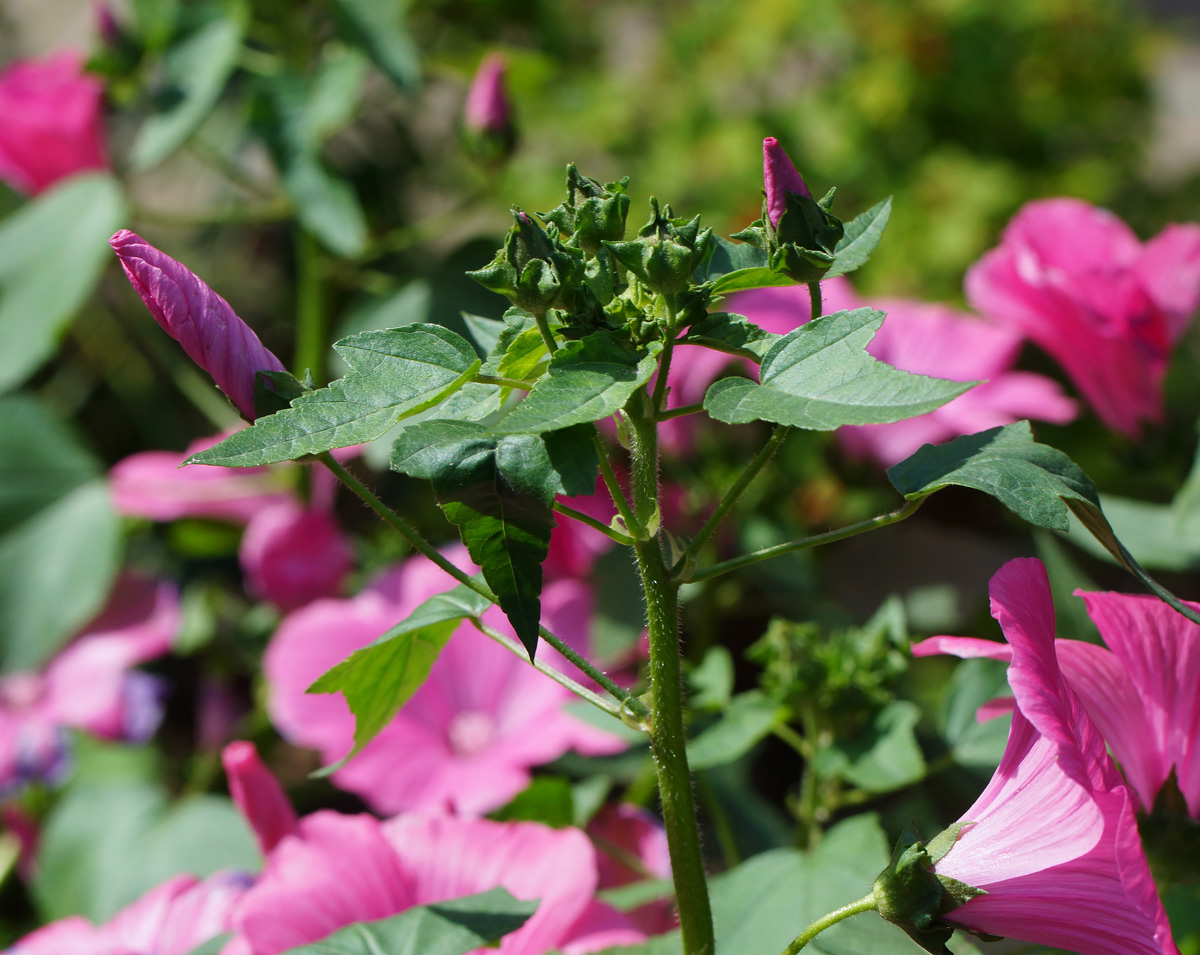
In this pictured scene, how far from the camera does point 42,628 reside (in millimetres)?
927

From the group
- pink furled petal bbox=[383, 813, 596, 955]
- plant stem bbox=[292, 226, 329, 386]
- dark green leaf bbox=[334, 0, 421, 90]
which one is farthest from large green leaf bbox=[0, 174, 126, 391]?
pink furled petal bbox=[383, 813, 596, 955]

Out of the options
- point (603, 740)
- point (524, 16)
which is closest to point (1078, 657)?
point (603, 740)

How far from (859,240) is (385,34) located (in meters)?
0.62

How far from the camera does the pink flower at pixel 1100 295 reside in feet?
2.33

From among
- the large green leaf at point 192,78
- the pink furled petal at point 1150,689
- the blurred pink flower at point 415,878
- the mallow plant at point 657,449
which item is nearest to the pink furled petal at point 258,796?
the blurred pink flower at point 415,878

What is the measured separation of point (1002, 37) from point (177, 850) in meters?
1.66

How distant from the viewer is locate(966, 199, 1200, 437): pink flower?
28.0 inches

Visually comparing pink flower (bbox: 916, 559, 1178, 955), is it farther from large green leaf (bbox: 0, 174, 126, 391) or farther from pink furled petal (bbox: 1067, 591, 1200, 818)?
large green leaf (bbox: 0, 174, 126, 391)

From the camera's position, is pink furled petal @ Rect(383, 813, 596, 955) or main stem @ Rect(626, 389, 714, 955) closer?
main stem @ Rect(626, 389, 714, 955)

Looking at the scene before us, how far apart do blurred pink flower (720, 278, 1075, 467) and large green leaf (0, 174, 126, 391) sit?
542 mm

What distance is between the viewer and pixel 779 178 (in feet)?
1.17

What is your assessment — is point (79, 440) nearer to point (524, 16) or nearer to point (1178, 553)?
point (524, 16)

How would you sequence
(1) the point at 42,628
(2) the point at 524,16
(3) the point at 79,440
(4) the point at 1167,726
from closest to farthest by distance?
1. (4) the point at 1167,726
2. (1) the point at 42,628
3. (3) the point at 79,440
4. (2) the point at 524,16

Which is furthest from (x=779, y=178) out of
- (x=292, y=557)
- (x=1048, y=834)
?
(x=292, y=557)
